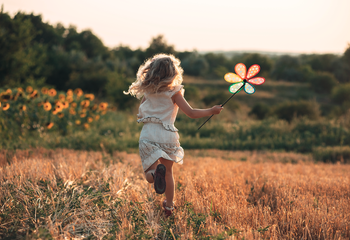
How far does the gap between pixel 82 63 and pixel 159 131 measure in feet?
79.9

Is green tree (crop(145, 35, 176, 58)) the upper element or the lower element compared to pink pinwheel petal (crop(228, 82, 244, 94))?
upper

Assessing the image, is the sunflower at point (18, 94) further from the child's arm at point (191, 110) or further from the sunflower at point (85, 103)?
the child's arm at point (191, 110)

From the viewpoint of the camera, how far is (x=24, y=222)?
2.67m

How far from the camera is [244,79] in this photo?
10.9 ft

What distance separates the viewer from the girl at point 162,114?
10.4 ft

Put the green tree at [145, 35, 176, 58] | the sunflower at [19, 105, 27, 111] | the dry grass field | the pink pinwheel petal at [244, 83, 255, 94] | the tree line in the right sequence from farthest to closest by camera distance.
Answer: the green tree at [145, 35, 176, 58], the tree line, the sunflower at [19, 105, 27, 111], the pink pinwheel petal at [244, 83, 255, 94], the dry grass field

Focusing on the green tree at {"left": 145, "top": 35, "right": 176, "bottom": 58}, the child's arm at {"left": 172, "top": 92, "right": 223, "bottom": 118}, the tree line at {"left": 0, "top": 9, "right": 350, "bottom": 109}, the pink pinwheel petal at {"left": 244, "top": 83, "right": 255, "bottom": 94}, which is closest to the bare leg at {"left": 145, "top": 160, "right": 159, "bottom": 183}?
the child's arm at {"left": 172, "top": 92, "right": 223, "bottom": 118}

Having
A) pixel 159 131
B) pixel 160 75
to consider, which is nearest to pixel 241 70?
pixel 160 75

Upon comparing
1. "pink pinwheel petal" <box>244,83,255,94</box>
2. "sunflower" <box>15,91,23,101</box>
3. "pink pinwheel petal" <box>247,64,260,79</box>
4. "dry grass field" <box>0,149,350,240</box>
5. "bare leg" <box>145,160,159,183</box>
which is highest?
"pink pinwheel petal" <box>247,64,260,79</box>

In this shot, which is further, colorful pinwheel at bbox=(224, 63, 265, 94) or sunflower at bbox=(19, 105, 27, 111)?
sunflower at bbox=(19, 105, 27, 111)

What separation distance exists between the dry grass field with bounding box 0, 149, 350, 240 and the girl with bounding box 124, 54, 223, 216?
40 centimetres

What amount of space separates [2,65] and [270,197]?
14788mm

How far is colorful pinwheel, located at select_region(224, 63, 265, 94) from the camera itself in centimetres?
327

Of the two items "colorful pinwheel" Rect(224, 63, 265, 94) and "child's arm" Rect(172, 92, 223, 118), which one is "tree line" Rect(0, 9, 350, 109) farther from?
"colorful pinwheel" Rect(224, 63, 265, 94)
